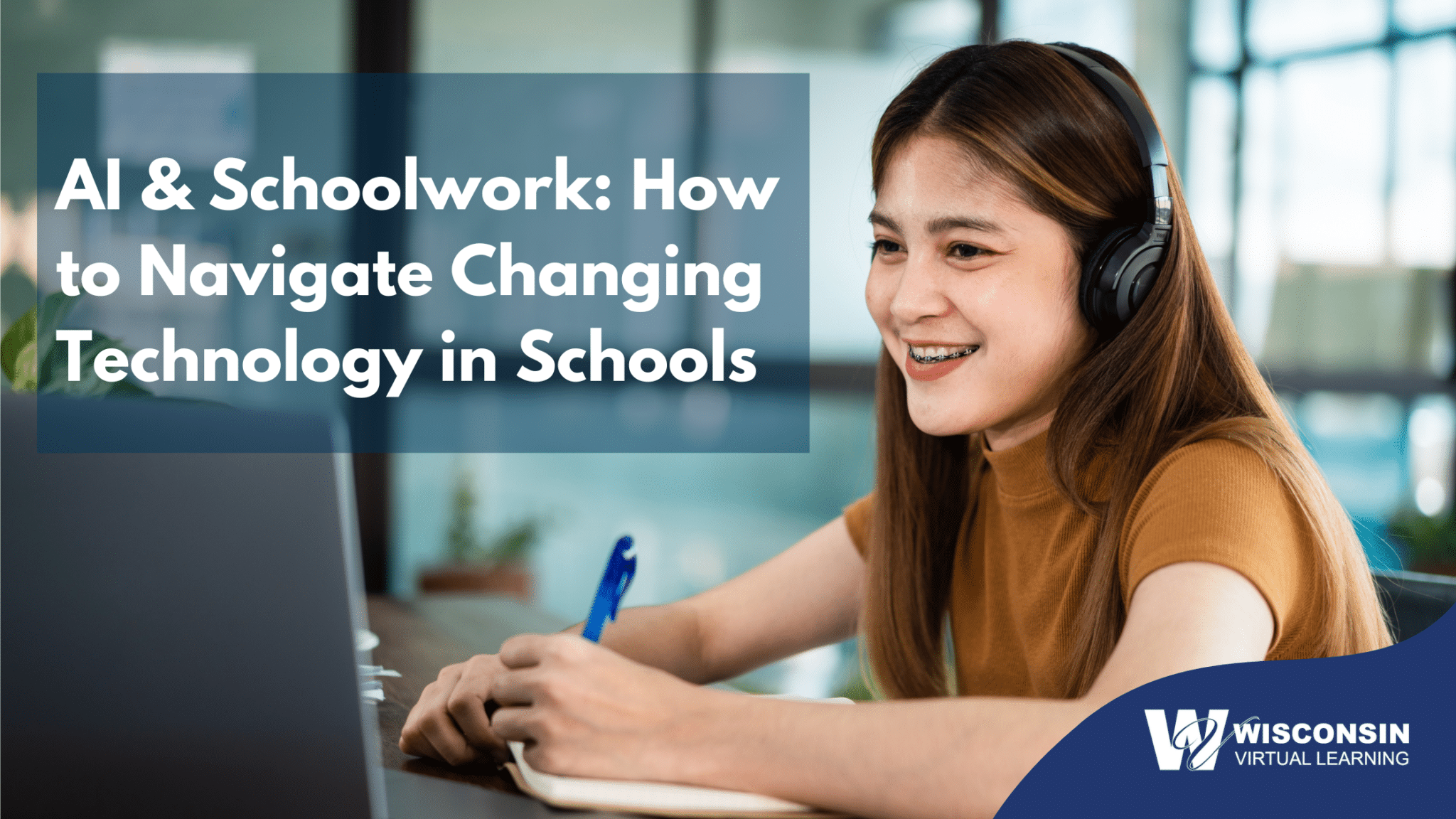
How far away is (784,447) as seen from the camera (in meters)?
3.45

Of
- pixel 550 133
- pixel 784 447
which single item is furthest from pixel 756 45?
pixel 784 447

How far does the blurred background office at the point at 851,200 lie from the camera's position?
302 centimetres

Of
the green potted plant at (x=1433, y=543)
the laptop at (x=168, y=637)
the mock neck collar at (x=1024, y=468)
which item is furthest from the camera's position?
the green potted plant at (x=1433, y=543)

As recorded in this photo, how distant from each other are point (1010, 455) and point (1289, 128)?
11.9 ft

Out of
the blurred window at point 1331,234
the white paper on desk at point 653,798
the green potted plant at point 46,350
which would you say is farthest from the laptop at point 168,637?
the blurred window at point 1331,234

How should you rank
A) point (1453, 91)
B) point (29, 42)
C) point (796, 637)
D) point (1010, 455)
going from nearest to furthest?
point (1010, 455)
point (796, 637)
point (29, 42)
point (1453, 91)

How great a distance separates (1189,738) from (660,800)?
1.01 feet

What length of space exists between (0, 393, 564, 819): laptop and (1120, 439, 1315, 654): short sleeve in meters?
0.51

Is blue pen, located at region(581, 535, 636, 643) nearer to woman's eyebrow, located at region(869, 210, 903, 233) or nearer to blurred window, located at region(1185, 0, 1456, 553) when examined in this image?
woman's eyebrow, located at region(869, 210, 903, 233)

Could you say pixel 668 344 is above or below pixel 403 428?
above

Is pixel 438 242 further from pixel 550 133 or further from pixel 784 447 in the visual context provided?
pixel 784 447

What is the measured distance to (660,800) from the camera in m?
0.67

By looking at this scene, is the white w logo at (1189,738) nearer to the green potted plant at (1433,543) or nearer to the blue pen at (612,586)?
the blue pen at (612,586)

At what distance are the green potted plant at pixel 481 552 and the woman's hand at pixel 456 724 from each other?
240 centimetres
